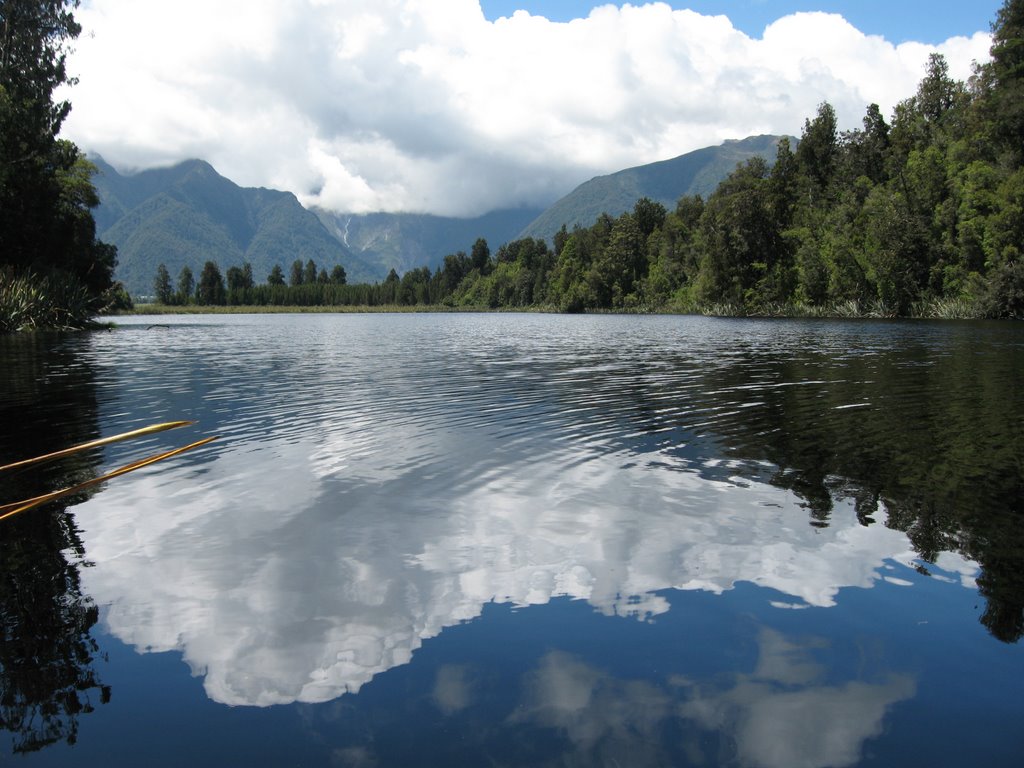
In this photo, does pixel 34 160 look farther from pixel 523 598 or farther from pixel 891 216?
pixel 891 216

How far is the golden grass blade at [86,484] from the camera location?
10344 millimetres

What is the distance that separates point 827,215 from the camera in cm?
13638

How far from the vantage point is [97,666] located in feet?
19.6

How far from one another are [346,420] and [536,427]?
4.80m

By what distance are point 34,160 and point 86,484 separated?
68596mm

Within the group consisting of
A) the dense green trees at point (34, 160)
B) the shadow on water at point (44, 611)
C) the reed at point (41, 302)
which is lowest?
the shadow on water at point (44, 611)

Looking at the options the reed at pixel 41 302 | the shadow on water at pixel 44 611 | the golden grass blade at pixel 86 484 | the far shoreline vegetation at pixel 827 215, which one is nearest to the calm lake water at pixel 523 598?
the shadow on water at pixel 44 611

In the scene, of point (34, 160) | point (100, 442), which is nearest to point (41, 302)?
point (34, 160)

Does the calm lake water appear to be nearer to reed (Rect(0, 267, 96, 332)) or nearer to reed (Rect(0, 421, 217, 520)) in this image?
reed (Rect(0, 421, 217, 520))

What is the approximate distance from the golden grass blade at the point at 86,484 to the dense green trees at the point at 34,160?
49.1 meters

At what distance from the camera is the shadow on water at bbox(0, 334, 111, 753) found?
531cm

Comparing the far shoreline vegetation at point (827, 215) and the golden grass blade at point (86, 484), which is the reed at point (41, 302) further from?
the golden grass blade at point (86, 484)

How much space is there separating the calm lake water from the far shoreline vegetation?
5740 cm

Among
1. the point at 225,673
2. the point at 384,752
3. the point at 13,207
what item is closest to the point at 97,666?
the point at 225,673
